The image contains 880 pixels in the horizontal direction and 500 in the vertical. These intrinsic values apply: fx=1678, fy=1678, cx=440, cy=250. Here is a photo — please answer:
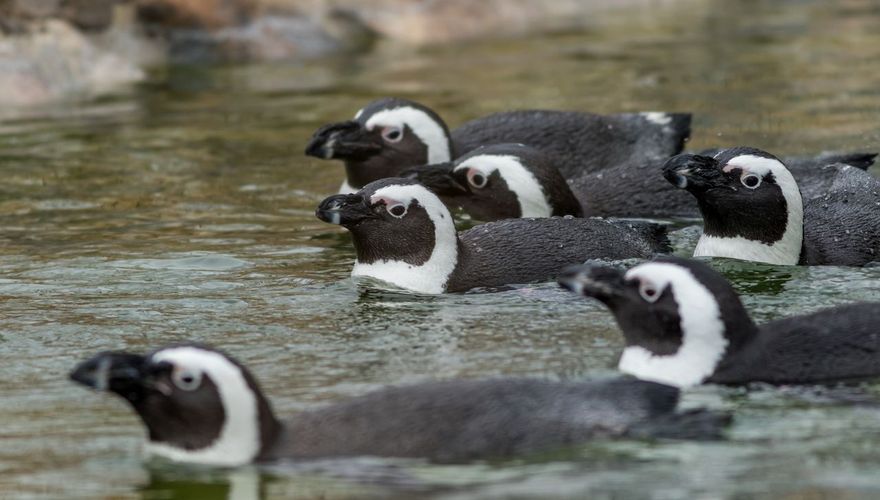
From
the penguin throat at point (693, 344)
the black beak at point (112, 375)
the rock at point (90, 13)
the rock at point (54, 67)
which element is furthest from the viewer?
the rock at point (90, 13)

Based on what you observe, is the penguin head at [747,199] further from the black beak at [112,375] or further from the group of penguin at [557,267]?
the black beak at [112,375]

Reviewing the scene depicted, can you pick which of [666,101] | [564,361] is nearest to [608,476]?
[564,361]

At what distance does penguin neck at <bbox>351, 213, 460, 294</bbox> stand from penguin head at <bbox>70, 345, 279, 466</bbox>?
2777 millimetres

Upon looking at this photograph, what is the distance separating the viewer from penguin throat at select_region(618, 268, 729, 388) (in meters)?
6.37

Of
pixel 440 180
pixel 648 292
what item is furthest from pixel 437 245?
pixel 648 292

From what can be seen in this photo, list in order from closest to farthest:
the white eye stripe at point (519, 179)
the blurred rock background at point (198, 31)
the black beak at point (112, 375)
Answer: the black beak at point (112, 375) < the white eye stripe at point (519, 179) < the blurred rock background at point (198, 31)

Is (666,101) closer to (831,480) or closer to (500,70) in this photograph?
(500,70)

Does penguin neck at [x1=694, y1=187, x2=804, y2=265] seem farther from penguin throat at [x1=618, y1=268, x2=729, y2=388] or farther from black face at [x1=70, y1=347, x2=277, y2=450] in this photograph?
black face at [x1=70, y1=347, x2=277, y2=450]

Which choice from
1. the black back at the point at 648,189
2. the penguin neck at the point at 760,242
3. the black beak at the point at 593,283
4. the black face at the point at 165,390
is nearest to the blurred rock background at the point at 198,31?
the black back at the point at 648,189

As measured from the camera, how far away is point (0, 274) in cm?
909

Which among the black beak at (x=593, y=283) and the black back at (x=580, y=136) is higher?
the black back at (x=580, y=136)

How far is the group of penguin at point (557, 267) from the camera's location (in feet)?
18.5

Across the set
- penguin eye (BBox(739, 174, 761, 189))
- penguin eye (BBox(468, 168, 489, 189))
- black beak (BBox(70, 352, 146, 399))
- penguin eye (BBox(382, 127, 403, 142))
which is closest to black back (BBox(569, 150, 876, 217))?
penguin eye (BBox(468, 168, 489, 189))

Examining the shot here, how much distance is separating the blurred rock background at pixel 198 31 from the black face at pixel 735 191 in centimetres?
852
